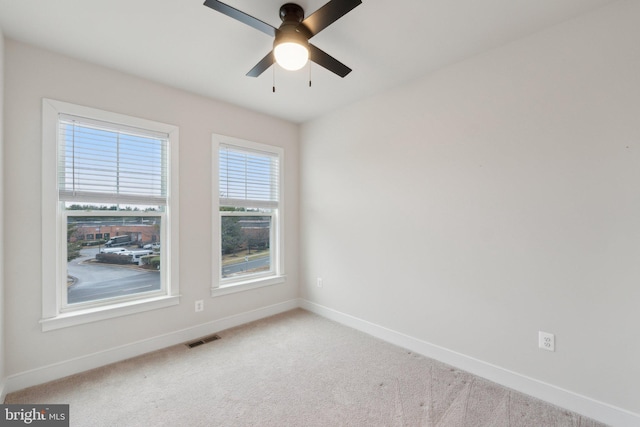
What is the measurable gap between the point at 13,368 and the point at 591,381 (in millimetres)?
4141

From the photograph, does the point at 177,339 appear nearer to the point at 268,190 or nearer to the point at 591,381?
the point at 268,190

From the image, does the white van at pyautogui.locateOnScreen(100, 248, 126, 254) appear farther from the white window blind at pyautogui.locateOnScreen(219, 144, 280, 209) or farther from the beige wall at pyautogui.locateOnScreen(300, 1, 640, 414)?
the beige wall at pyautogui.locateOnScreen(300, 1, 640, 414)

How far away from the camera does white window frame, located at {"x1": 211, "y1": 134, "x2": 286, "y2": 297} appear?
10.5ft

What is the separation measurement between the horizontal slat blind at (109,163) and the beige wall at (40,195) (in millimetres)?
159

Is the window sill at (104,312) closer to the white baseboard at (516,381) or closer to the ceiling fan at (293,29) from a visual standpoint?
the white baseboard at (516,381)

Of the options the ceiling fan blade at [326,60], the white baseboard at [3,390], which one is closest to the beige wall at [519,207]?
the ceiling fan blade at [326,60]

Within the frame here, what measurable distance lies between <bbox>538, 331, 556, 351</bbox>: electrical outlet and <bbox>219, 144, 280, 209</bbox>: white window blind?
303 cm

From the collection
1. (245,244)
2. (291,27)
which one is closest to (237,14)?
(291,27)

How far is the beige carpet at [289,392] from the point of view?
1.84m

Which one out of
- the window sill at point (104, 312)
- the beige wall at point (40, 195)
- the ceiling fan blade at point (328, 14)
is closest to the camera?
the ceiling fan blade at point (328, 14)

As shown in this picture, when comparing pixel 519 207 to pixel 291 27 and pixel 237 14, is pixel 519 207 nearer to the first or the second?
pixel 291 27

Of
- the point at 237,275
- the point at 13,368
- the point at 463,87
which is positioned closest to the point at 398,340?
the point at 237,275

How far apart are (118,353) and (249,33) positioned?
2964 millimetres

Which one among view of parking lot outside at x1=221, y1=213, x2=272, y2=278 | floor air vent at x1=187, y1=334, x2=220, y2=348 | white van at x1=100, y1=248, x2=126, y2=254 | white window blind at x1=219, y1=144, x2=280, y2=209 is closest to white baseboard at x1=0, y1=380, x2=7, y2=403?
white van at x1=100, y1=248, x2=126, y2=254
